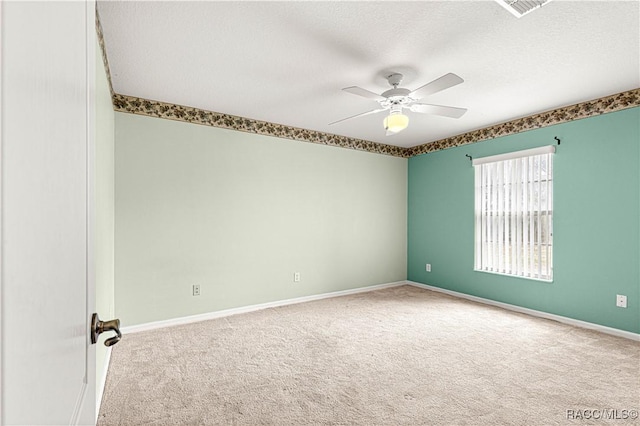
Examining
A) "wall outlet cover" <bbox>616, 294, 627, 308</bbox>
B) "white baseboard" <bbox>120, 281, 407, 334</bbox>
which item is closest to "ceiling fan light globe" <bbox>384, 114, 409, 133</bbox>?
"white baseboard" <bbox>120, 281, 407, 334</bbox>

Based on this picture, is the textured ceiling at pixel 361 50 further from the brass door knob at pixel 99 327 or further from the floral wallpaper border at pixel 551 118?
the brass door knob at pixel 99 327

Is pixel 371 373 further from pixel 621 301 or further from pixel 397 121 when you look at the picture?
pixel 621 301

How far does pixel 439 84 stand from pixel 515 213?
8.92 feet

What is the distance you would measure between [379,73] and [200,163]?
233 centimetres

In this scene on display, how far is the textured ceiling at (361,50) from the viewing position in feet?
6.88

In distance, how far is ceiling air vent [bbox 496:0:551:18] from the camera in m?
1.71

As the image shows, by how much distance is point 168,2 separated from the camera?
79.7 inches

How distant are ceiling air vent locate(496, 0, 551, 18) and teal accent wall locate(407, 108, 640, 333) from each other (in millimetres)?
2642

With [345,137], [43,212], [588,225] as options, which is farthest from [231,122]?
[588,225]

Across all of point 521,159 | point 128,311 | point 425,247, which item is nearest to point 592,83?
point 521,159

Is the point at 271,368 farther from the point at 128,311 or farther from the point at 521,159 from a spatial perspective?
the point at 521,159

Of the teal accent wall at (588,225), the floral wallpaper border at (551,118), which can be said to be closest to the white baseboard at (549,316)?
the teal accent wall at (588,225)

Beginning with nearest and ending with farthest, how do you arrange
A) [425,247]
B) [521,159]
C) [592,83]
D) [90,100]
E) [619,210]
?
[90,100] → [592,83] → [619,210] → [521,159] → [425,247]

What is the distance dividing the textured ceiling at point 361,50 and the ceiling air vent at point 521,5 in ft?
1.00
